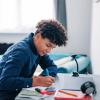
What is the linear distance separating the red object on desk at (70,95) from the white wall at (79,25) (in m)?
2.56

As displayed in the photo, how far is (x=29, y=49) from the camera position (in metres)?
1.73

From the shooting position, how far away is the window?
4.05 metres

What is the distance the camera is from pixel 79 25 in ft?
13.0

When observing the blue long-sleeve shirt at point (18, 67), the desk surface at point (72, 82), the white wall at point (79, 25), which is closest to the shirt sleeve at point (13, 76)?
the blue long-sleeve shirt at point (18, 67)

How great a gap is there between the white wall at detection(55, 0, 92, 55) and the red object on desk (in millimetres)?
2562

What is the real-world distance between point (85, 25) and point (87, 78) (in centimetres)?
229

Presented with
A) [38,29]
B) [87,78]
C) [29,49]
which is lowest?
[87,78]

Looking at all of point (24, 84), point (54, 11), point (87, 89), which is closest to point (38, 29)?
point (24, 84)

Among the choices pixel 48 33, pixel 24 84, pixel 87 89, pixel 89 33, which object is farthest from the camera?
pixel 89 33

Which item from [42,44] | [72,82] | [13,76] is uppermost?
[42,44]

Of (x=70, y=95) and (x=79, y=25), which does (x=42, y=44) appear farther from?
(x=79, y=25)

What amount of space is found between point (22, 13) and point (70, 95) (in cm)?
291

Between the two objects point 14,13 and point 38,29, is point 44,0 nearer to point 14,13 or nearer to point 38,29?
point 14,13

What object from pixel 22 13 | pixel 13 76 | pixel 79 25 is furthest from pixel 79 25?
pixel 13 76
